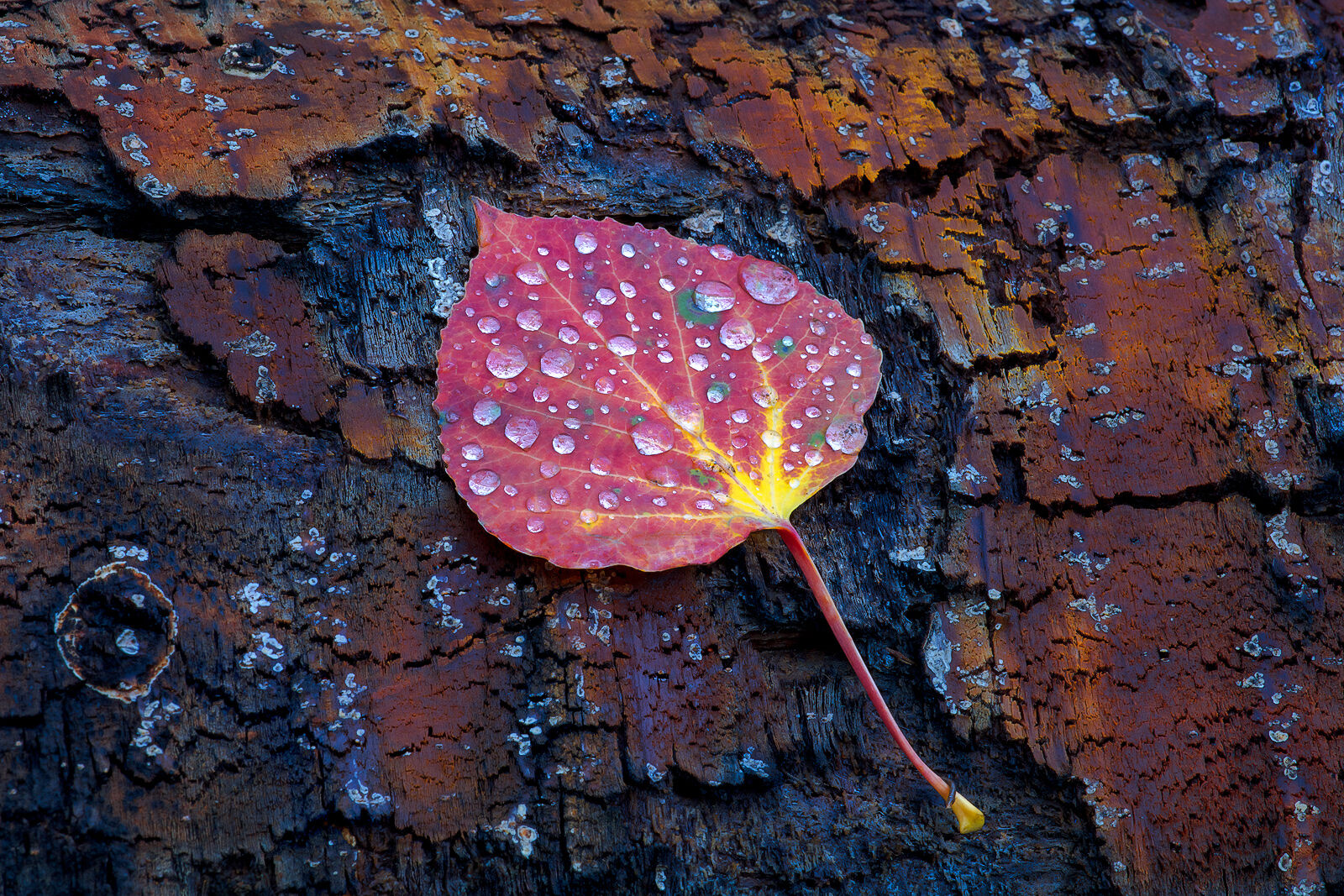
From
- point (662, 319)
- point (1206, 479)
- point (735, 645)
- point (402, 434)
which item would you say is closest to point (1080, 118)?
point (1206, 479)

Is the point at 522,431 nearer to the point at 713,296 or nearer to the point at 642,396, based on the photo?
the point at 642,396

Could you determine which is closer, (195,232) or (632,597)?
(632,597)

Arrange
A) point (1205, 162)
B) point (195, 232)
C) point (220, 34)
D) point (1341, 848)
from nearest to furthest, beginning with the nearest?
point (1341, 848) → point (195, 232) → point (220, 34) → point (1205, 162)

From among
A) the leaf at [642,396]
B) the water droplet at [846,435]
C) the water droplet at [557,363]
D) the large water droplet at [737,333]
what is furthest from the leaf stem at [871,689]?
the water droplet at [557,363]

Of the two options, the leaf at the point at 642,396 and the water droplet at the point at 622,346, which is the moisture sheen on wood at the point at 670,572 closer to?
the leaf at the point at 642,396

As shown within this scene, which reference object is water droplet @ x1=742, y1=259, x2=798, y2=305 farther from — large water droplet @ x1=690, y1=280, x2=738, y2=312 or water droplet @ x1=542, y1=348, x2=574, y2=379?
water droplet @ x1=542, y1=348, x2=574, y2=379

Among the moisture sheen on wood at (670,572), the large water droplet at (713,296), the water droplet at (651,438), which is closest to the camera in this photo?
the moisture sheen on wood at (670,572)

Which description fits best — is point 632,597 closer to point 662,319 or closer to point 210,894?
point 662,319

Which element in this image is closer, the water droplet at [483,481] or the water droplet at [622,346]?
the water droplet at [483,481]
